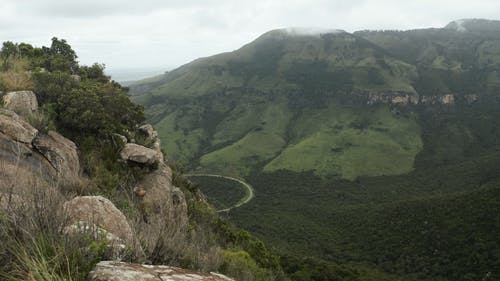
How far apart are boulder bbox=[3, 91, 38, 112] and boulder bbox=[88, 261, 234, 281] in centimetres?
1196

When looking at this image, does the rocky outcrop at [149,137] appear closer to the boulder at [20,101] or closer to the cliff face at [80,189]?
the cliff face at [80,189]

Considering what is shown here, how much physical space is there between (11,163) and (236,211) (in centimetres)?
10349

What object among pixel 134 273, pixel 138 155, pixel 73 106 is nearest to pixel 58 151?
pixel 138 155

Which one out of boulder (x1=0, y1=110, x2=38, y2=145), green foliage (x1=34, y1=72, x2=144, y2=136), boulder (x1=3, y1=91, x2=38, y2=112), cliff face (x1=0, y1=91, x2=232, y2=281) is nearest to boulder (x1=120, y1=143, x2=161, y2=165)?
cliff face (x1=0, y1=91, x2=232, y2=281)

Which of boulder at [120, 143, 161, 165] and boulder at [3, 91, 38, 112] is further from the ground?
boulder at [3, 91, 38, 112]

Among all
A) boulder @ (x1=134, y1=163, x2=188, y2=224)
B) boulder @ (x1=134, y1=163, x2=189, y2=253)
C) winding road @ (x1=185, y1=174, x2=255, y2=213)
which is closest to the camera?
boulder @ (x1=134, y1=163, x2=189, y2=253)

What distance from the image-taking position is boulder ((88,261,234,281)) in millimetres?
4742

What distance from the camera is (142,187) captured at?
16.3 m

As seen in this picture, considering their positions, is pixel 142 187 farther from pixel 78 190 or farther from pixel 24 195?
pixel 24 195

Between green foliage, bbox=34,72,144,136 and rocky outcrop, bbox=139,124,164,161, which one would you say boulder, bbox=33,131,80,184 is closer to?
green foliage, bbox=34,72,144,136

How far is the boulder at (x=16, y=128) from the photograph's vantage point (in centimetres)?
1162

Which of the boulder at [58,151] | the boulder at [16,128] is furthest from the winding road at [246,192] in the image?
the boulder at [16,128]

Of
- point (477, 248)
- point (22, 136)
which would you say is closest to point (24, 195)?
point (22, 136)

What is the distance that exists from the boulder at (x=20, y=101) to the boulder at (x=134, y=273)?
39.2 feet
